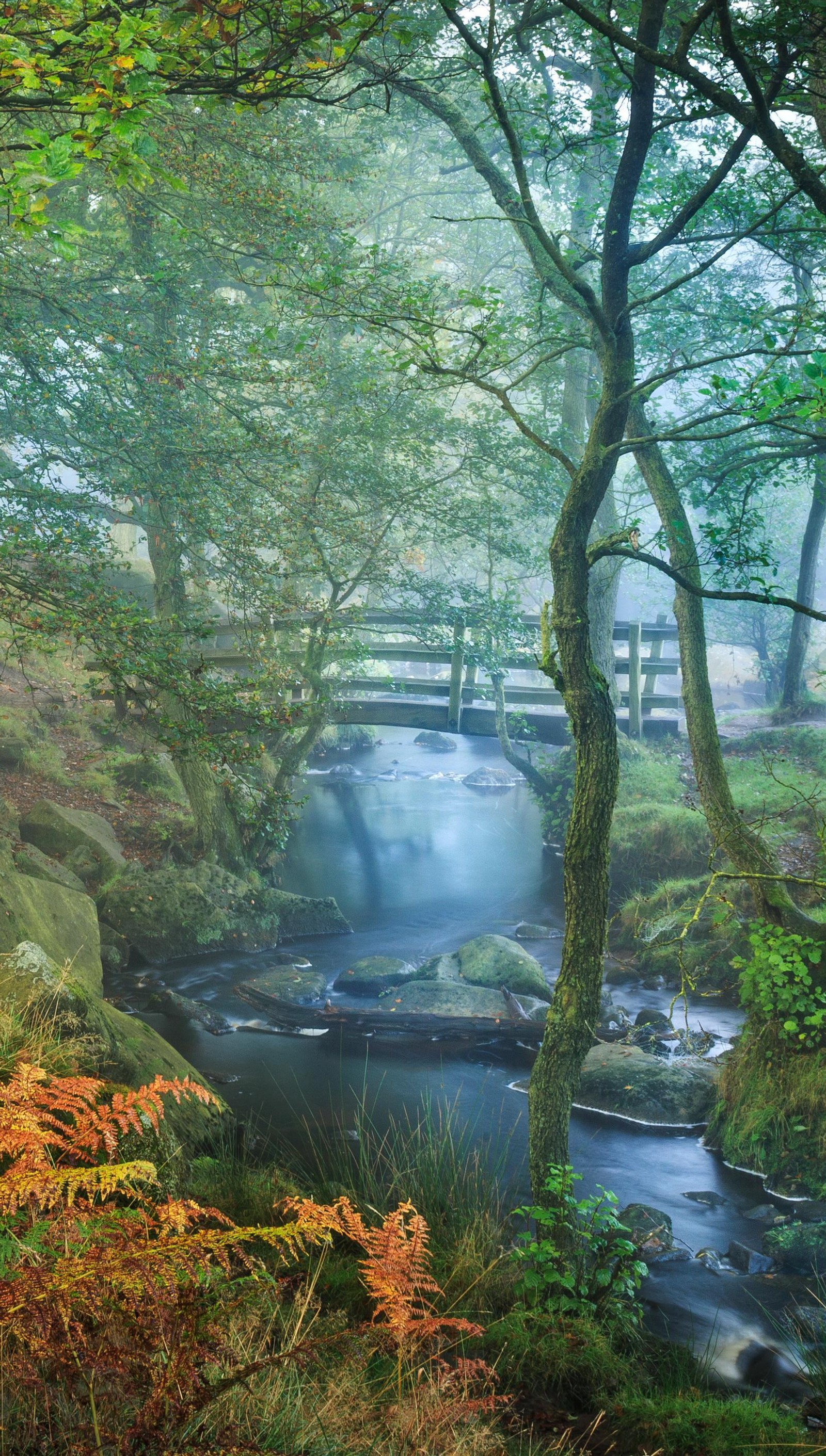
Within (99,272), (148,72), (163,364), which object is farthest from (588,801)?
(99,272)

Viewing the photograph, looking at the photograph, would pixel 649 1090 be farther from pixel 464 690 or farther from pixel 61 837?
pixel 464 690

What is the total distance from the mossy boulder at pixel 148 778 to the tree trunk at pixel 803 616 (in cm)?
883

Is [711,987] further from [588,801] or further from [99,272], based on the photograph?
[99,272]

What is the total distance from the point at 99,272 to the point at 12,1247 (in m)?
9.43

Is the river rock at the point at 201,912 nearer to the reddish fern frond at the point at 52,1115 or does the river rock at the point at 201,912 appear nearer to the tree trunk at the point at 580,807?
the tree trunk at the point at 580,807

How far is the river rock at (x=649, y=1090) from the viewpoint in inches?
275

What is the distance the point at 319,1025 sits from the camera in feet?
27.8

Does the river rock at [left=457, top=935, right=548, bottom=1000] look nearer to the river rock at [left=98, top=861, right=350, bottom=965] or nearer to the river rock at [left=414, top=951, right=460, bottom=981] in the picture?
the river rock at [left=414, top=951, right=460, bottom=981]

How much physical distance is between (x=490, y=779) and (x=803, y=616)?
7654mm

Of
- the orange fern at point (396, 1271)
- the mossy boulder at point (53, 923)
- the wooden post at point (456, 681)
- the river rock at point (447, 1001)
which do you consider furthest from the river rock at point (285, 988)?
the orange fern at point (396, 1271)

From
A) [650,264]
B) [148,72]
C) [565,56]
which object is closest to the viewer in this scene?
[148,72]

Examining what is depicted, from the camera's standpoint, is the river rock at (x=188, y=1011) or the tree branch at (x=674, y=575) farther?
the river rock at (x=188, y=1011)

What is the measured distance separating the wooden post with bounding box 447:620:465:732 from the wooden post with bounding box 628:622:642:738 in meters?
3.01

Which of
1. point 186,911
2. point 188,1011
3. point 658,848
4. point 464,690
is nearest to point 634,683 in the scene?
point 464,690
